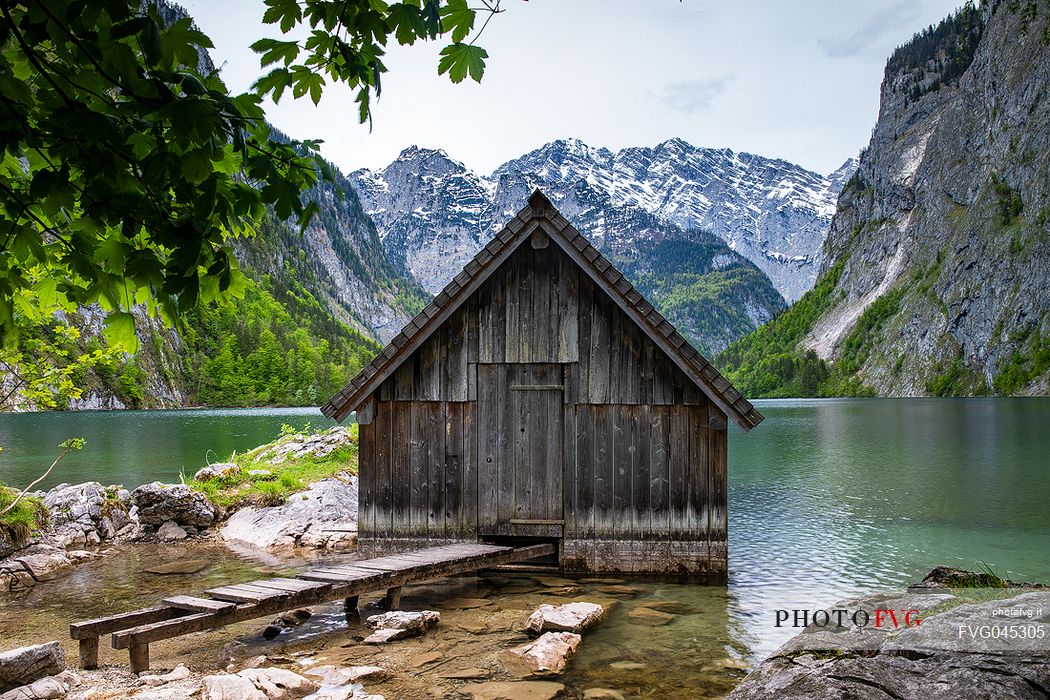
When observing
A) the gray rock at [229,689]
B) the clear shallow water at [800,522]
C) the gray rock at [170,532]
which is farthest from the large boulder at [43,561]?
the gray rock at [229,689]

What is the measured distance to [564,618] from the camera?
1067 cm

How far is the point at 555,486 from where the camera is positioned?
535 inches

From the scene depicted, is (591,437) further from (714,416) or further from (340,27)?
(340,27)

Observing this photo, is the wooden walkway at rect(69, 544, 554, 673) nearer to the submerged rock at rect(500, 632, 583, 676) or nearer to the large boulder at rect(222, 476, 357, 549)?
the submerged rock at rect(500, 632, 583, 676)

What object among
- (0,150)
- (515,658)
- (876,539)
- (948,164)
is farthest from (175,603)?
(948,164)

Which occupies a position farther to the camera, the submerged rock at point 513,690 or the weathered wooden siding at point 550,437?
the weathered wooden siding at point 550,437

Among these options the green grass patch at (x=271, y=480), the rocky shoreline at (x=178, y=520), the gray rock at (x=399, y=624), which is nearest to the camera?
the gray rock at (x=399, y=624)

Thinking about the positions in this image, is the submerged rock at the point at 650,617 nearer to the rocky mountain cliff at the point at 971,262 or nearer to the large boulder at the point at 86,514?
the large boulder at the point at 86,514

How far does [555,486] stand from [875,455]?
115ft

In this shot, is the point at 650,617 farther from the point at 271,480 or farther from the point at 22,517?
the point at 271,480

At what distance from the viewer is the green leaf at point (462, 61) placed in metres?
3.69

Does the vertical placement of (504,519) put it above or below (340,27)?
below

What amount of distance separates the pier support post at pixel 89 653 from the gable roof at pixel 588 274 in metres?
5.07

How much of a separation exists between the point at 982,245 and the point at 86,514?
149927 millimetres
